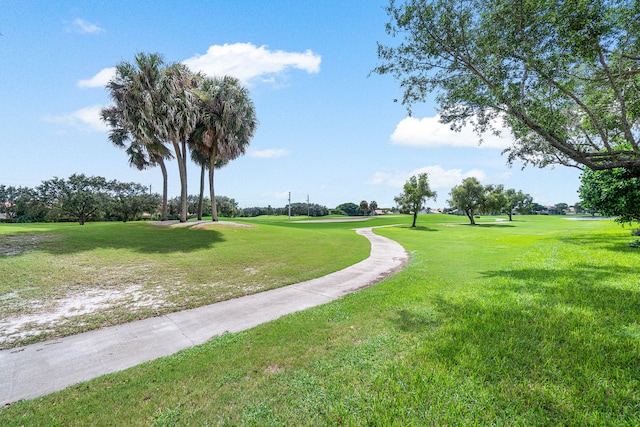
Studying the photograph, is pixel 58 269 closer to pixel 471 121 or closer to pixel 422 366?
pixel 422 366

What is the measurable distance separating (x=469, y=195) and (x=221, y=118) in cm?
3952

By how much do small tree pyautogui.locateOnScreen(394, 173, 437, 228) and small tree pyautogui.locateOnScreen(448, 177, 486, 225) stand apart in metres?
11.5

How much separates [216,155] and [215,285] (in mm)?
14913

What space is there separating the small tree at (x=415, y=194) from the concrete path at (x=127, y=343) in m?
29.7

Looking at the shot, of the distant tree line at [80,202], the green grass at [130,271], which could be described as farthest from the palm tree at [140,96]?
the distant tree line at [80,202]

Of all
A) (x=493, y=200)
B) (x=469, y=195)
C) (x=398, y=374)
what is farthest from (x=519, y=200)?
(x=398, y=374)

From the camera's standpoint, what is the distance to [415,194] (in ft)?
108

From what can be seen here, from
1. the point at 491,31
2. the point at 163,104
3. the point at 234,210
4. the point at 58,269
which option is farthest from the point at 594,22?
the point at 234,210

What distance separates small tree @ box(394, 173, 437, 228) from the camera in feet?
108

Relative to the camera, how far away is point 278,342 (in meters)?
3.52

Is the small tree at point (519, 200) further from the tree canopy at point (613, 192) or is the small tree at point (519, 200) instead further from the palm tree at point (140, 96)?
the palm tree at point (140, 96)

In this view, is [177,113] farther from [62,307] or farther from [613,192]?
[613,192]

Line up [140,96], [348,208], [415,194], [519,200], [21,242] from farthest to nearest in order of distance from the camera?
[348,208], [519,200], [415,194], [140,96], [21,242]

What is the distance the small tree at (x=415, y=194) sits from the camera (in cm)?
3303
